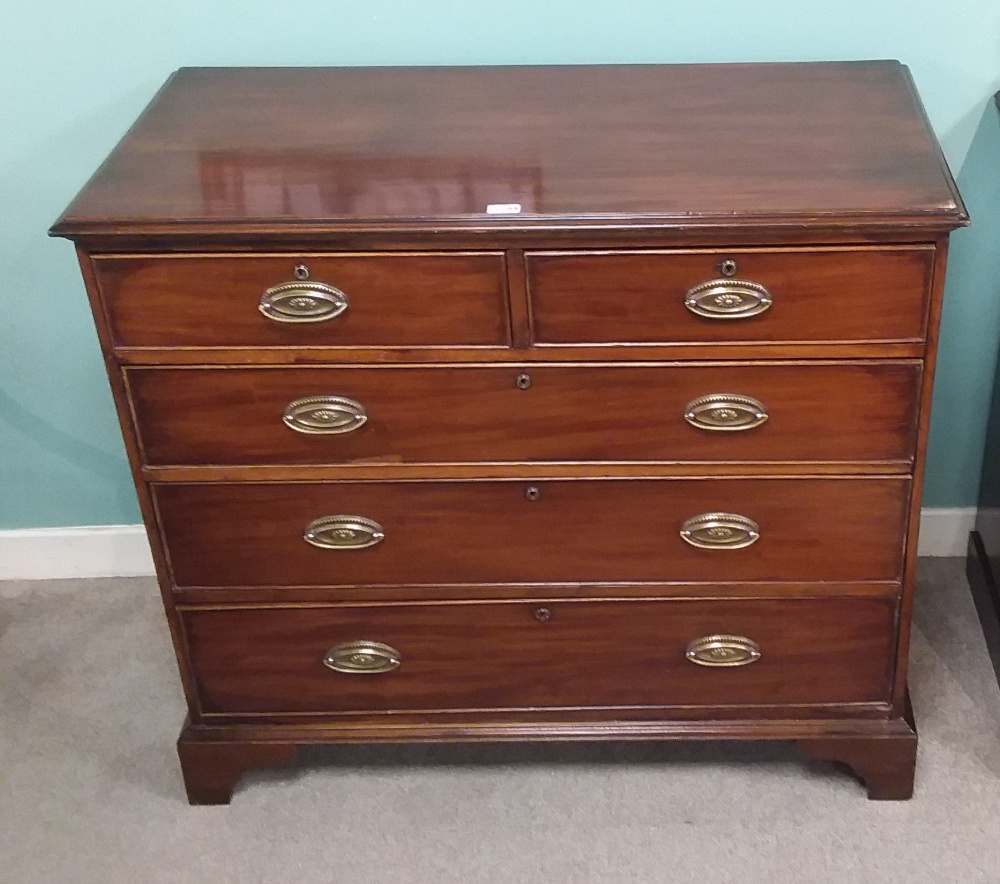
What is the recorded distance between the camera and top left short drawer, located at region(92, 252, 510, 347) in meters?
1.46

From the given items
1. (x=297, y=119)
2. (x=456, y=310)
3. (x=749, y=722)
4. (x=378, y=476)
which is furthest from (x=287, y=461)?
(x=749, y=722)

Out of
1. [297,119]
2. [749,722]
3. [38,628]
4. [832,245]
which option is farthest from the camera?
[38,628]

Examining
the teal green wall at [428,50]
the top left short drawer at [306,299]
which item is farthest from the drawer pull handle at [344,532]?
the teal green wall at [428,50]

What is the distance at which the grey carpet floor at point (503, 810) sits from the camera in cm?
179

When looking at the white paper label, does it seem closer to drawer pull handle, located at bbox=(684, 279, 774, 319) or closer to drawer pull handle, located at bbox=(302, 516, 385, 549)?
drawer pull handle, located at bbox=(684, 279, 774, 319)

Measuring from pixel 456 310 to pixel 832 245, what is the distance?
1.41 feet

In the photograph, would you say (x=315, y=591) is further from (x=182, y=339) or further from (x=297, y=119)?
(x=297, y=119)

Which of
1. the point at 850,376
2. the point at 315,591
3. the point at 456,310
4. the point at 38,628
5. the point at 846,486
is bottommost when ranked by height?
the point at 38,628

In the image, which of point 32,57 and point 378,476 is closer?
point 378,476

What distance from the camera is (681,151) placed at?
1.54 metres

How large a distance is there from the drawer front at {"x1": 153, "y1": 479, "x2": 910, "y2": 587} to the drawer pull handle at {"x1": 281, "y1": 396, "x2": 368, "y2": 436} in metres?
0.09

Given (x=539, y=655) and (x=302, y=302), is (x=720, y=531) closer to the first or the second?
(x=539, y=655)

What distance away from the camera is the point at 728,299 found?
146cm

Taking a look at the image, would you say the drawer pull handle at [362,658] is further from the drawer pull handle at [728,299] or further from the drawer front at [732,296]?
the drawer pull handle at [728,299]
